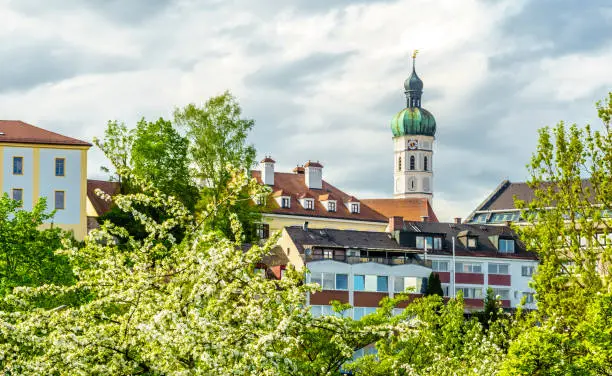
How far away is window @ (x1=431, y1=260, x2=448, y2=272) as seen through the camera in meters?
88.9

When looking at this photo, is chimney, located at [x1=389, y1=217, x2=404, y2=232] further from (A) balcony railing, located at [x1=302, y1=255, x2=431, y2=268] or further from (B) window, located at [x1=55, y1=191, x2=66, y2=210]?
(B) window, located at [x1=55, y1=191, x2=66, y2=210]

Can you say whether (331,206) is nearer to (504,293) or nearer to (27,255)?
(504,293)

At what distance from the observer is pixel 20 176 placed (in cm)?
8269

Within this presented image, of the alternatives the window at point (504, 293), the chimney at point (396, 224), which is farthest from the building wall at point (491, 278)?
the chimney at point (396, 224)

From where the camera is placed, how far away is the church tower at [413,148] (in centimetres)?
18500

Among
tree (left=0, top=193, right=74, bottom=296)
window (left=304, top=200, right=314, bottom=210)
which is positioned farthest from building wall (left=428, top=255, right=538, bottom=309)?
tree (left=0, top=193, right=74, bottom=296)

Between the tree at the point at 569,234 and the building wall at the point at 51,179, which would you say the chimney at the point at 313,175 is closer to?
the building wall at the point at 51,179

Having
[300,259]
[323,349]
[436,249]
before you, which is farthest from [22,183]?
[323,349]

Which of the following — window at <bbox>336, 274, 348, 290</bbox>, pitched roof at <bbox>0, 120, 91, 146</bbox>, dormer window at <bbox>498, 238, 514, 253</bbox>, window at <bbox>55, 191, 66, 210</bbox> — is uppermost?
pitched roof at <bbox>0, 120, 91, 146</bbox>

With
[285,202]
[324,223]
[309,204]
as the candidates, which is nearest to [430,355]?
[285,202]

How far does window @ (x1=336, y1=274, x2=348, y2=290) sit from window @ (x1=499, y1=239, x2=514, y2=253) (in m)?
17.9

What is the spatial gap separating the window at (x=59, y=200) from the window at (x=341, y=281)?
20.8m

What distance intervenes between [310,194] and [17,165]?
120 feet

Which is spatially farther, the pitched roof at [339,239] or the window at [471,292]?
the window at [471,292]
